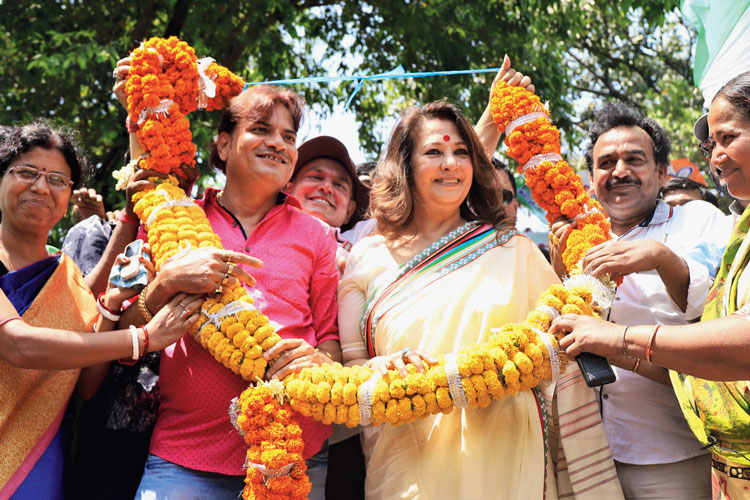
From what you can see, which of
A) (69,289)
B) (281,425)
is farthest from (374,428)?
(69,289)

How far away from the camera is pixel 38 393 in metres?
3.13

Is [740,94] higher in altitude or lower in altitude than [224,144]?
higher

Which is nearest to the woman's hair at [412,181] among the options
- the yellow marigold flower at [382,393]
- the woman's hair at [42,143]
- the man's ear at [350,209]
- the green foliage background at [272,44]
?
the yellow marigold flower at [382,393]

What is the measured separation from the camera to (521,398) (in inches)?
123

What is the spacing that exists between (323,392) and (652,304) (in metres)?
1.81

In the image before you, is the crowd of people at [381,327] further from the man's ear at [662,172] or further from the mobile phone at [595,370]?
the man's ear at [662,172]

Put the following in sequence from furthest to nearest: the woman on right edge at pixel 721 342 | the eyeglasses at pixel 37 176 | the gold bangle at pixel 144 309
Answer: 1. the eyeglasses at pixel 37 176
2. the gold bangle at pixel 144 309
3. the woman on right edge at pixel 721 342

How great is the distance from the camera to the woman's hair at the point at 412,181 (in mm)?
3596

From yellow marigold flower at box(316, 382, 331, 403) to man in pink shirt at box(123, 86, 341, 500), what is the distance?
168 millimetres

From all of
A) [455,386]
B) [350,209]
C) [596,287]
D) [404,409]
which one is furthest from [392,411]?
Answer: [350,209]

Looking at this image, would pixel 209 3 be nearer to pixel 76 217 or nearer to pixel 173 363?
pixel 76 217

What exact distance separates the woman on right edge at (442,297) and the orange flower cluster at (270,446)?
0.45m

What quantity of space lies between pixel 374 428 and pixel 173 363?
978 mm

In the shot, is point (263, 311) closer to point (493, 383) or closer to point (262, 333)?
point (262, 333)
